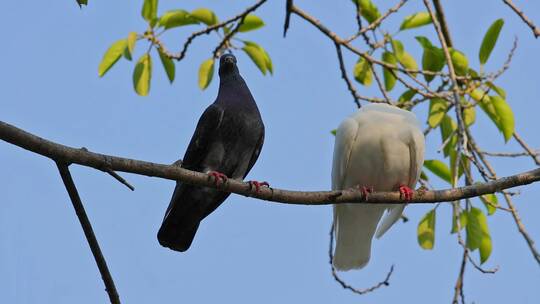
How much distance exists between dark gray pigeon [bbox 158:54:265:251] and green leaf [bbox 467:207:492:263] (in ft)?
5.32

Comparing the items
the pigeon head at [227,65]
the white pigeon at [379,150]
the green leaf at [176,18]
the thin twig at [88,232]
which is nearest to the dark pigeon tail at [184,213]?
the white pigeon at [379,150]

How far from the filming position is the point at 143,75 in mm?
5832

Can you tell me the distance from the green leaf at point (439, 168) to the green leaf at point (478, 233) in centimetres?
29

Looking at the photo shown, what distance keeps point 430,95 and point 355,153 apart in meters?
0.70

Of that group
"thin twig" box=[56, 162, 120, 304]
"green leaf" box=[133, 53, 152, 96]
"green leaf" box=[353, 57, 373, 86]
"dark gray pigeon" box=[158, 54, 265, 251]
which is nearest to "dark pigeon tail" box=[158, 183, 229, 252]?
"dark gray pigeon" box=[158, 54, 265, 251]

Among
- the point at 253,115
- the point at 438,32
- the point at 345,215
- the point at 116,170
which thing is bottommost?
the point at 116,170

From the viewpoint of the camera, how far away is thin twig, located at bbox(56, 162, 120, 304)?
3.30m

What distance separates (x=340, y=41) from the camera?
5.51 metres

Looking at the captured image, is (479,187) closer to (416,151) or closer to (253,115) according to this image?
(416,151)

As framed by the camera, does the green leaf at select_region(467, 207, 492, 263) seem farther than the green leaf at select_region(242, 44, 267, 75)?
No


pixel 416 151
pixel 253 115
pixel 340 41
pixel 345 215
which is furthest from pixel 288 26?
pixel 345 215

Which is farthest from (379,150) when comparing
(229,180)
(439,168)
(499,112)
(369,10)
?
(229,180)

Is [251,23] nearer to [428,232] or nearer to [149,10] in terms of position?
[149,10]

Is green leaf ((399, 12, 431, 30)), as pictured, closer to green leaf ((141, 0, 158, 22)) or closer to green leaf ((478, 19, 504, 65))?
green leaf ((478, 19, 504, 65))
